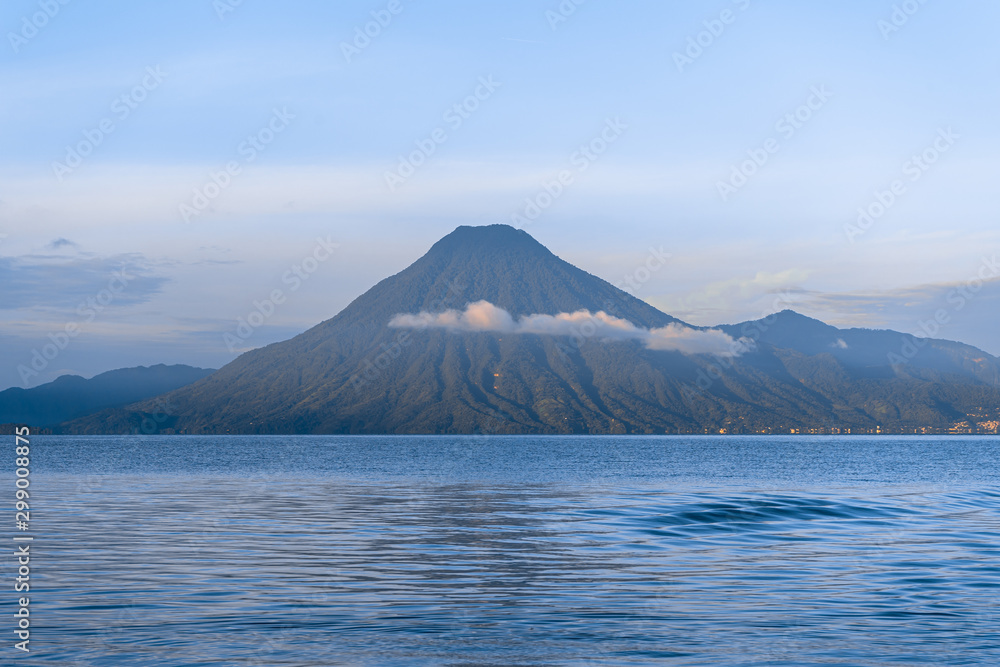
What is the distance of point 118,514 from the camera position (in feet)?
170

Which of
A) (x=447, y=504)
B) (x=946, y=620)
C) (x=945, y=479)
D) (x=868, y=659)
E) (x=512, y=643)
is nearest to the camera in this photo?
(x=868, y=659)

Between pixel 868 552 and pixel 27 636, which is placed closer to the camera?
pixel 27 636

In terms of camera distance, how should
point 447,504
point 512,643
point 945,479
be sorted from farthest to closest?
point 945,479
point 447,504
point 512,643

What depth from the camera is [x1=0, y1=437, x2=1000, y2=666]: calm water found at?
20562 mm

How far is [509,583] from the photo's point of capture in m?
29.1

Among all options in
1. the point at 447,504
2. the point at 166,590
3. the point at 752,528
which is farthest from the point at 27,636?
the point at 447,504

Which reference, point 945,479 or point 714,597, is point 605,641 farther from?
point 945,479

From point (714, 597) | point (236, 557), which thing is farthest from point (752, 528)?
point (236, 557)

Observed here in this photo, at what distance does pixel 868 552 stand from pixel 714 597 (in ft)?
45.3

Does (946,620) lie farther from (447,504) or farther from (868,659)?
(447,504)

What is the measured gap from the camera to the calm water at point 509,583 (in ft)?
67.5

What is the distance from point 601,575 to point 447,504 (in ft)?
98.8

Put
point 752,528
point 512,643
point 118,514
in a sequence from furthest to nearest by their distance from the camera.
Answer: point 118,514, point 752,528, point 512,643

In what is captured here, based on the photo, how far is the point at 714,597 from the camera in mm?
26656
